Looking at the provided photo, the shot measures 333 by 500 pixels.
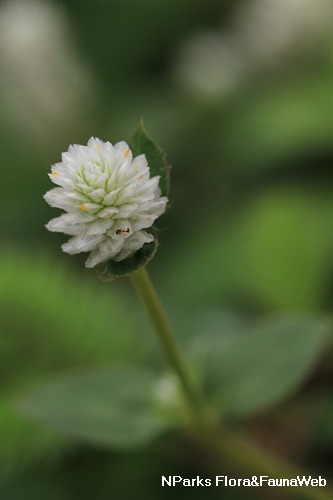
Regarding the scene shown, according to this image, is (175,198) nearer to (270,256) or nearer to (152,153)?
(270,256)

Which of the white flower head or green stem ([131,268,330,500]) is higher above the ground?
the white flower head

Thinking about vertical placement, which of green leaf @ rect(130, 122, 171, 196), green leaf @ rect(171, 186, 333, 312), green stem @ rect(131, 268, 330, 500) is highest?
green leaf @ rect(171, 186, 333, 312)

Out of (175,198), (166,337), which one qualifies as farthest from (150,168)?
(175,198)

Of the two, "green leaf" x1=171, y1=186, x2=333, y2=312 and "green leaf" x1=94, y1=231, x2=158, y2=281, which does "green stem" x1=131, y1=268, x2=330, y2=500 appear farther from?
"green leaf" x1=171, y1=186, x2=333, y2=312

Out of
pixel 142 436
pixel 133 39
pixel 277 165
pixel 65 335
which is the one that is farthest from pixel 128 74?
pixel 142 436

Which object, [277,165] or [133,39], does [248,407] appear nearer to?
[277,165]

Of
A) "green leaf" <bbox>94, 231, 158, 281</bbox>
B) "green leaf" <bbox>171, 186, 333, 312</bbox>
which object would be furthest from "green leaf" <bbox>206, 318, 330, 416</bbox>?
"green leaf" <bbox>94, 231, 158, 281</bbox>

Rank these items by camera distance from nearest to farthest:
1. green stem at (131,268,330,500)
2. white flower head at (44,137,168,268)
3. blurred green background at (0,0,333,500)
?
1. white flower head at (44,137,168,268)
2. green stem at (131,268,330,500)
3. blurred green background at (0,0,333,500)
